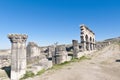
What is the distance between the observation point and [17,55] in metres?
13.1

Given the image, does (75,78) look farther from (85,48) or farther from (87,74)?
(85,48)

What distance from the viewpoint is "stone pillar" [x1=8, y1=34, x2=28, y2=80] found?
1292cm

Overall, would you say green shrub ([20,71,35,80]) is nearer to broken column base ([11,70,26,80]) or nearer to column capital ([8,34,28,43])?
broken column base ([11,70,26,80])

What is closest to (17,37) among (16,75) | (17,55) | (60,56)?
(17,55)

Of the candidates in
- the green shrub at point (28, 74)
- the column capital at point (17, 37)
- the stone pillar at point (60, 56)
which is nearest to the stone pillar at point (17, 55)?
the column capital at point (17, 37)


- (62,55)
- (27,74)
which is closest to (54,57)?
(62,55)

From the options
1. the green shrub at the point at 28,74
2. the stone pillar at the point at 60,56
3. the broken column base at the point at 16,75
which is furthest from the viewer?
the stone pillar at the point at 60,56

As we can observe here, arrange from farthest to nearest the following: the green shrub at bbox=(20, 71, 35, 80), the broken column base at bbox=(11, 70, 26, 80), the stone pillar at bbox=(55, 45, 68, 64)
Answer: the stone pillar at bbox=(55, 45, 68, 64) → the green shrub at bbox=(20, 71, 35, 80) → the broken column base at bbox=(11, 70, 26, 80)

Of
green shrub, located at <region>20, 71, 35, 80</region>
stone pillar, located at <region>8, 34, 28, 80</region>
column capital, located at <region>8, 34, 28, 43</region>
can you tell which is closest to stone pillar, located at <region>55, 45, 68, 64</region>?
green shrub, located at <region>20, 71, 35, 80</region>

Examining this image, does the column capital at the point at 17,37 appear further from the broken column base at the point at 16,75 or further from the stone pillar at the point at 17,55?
the broken column base at the point at 16,75

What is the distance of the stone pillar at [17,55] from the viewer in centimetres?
1292

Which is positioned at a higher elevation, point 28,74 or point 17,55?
point 17,55

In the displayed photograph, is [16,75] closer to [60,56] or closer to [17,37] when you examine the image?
[17,37]

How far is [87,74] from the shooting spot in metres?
12.2
